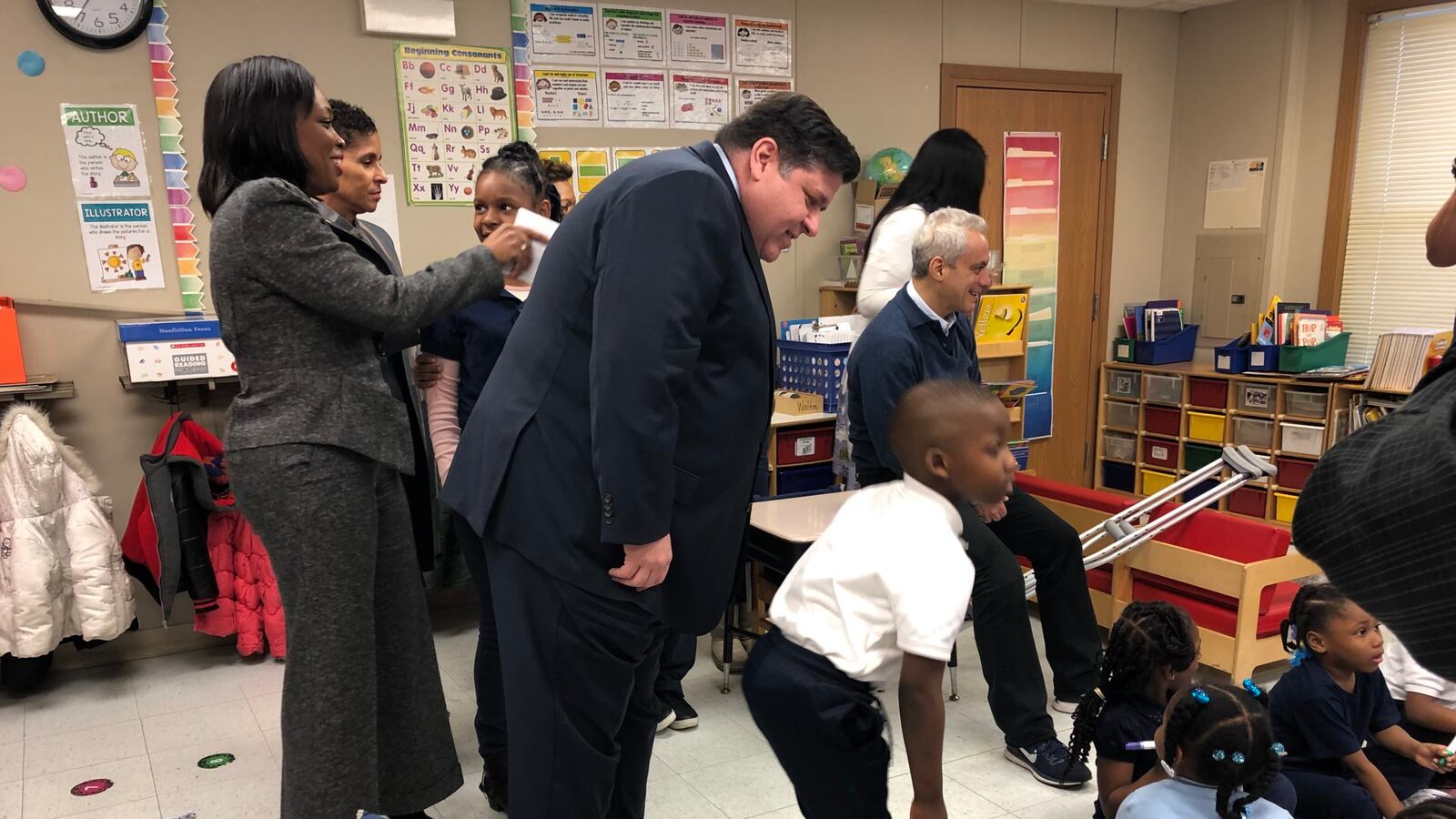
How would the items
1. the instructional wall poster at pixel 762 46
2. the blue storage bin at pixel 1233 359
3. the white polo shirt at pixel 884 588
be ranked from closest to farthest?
the white polo shirt at pixel 884 588 → the instructional wall poster at pixel 762 46 → the blue storage bin at pixel 1233 359

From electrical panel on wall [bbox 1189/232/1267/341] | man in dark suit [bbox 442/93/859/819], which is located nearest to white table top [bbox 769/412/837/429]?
man in dark suit [bbox 442/93/859/819]

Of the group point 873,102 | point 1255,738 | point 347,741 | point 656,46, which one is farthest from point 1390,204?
point 347,741

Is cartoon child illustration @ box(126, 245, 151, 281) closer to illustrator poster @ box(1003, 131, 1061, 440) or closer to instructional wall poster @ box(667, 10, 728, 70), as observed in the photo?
instructional wall poster @ box(667, 10, 728, 70)

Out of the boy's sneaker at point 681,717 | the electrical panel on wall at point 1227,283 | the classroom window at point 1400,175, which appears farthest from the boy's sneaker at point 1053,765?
the electrical panel on wall at point 1227,283

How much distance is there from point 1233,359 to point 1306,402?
0.40 m

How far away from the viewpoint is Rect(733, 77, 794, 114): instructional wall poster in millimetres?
4211

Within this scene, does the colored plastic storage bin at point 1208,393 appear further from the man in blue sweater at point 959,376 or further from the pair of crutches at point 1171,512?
the man in blue sweater at point 959,376

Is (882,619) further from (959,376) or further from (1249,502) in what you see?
(1249,502)

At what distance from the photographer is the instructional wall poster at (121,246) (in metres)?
3.19

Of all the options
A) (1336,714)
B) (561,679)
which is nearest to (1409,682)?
(1336,714)

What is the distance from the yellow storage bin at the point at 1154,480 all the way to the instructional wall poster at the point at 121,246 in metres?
4.70

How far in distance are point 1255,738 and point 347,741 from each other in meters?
1.69

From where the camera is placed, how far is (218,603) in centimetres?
321

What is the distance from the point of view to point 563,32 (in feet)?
12.5
